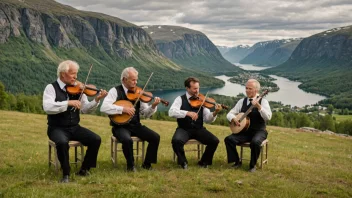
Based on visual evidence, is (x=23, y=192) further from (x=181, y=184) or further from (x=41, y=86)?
(x=41, y=86)

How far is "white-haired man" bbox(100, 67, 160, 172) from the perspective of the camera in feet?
35.6

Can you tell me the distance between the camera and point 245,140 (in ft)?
40.4

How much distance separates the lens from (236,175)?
1099cm

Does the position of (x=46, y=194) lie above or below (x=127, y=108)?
below

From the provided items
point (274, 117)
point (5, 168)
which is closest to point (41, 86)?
point (274, 117)

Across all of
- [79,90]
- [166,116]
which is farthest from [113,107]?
[166,116]

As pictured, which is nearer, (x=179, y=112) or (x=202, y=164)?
(x=179, y=112)

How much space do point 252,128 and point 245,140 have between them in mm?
509

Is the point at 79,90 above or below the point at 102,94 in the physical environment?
above

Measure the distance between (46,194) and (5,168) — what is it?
3640 millimetres

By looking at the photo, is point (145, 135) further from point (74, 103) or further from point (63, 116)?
point (74, 103)

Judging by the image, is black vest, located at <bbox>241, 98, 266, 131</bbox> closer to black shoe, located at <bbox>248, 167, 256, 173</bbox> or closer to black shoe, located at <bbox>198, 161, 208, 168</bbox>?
black shoe, located at <bbox>248, 167, 256, 173</bbox>

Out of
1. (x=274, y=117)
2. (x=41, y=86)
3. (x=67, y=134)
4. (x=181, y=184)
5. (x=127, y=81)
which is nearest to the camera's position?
(x=181, y=184)

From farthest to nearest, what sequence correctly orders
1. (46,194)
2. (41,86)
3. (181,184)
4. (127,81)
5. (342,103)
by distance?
(41,86), (342,103), (127,81), (181,184), (46,194)
